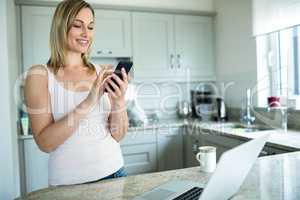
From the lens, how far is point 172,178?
3.65ft

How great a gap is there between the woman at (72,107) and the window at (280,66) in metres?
1.87

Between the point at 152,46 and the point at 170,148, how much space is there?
3.40 feet

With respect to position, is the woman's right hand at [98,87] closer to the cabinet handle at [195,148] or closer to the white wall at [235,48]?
the cabinet handle at [195,148]

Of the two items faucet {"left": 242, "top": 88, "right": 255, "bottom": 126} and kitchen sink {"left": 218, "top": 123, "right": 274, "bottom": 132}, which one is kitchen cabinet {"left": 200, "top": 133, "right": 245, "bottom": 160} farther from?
faucet {"left": 242, "top": 88, "right": 255, "bottom": 126}

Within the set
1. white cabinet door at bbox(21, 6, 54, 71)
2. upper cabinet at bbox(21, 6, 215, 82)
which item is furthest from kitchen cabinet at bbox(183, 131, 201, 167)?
white cabinet door at bbox(21, 6, 54, 71)

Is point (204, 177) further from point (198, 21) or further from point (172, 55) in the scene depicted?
point (198, 21)

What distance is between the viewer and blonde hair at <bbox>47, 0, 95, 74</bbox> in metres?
1.10

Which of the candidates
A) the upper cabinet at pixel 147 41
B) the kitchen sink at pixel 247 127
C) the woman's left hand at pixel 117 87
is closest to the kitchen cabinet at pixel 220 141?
the kitchen sink at pixel 247 127

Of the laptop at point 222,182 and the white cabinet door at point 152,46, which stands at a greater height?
the white cabinet door at point 152,46

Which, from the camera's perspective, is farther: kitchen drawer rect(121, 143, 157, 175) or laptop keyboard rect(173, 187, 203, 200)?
kitchen drawer rect(121, 143, 157, 175)

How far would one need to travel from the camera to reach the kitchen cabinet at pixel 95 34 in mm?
2615

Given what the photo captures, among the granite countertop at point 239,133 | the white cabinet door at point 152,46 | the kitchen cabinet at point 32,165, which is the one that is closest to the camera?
the granite countertop at point 239,133

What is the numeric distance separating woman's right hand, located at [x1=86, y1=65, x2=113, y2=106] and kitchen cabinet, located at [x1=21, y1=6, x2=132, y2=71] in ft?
5.70

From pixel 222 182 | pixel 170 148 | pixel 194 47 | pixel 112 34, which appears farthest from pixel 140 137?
pixel 222 182
